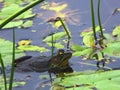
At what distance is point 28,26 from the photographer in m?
1.62

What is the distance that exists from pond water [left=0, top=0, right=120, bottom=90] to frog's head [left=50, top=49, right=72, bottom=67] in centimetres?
2

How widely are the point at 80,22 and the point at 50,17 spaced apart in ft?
0.51

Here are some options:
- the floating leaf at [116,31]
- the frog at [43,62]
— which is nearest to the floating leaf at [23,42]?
the frog at [43,62]

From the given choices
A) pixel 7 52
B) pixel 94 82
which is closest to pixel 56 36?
pixel 7 52

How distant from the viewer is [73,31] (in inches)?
59.0

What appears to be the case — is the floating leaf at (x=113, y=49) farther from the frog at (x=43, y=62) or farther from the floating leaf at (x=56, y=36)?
the floating leaf at (x=56, y=36)

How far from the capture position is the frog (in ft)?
4.15

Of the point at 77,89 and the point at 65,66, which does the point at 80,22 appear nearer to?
the point at 65,66

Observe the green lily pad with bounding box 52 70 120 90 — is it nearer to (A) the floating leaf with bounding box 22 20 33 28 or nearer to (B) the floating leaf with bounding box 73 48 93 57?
(B) the floating leaf with bounding box 73 48 93 57

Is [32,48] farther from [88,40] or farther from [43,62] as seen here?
[88,40]

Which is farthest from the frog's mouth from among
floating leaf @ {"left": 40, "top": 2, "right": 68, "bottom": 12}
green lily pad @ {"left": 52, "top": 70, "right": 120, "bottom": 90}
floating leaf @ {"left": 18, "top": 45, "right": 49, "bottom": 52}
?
floating leaf @ {"left": 40, "top": 2, "right": 68, "bottom": 12}

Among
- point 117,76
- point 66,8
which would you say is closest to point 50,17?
point 66,8

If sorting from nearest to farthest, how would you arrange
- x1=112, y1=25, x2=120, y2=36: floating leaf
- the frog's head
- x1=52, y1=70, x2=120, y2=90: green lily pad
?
x1=52, y1=70, x2=120, y2=90: green lily pad, the frog's head, x1=112, y1=25, x2=120, y2=36: floating leaf

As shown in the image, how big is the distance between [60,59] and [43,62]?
2.8 inches
